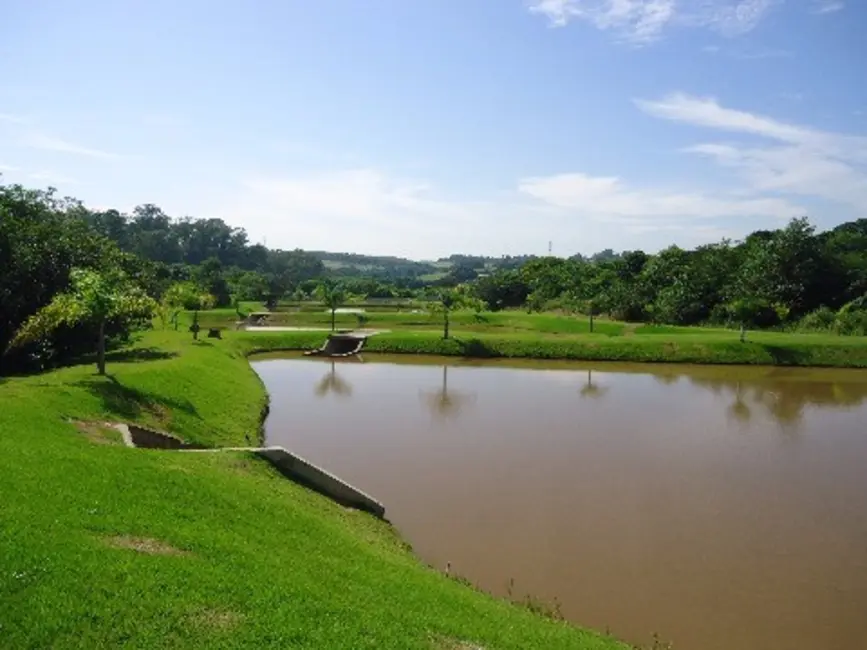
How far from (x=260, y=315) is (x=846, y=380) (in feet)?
134

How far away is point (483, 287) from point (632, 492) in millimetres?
53911

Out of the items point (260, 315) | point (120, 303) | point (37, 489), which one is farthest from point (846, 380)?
point (260, 315)

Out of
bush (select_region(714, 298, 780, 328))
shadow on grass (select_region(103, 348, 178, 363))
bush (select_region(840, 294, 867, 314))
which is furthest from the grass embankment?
bush (select_region(840, 294, 867, 314))

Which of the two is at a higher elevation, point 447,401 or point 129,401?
point 129,401

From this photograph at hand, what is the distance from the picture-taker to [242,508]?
36.8 ft

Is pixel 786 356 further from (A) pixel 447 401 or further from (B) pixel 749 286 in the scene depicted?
(A) pixel 447 401

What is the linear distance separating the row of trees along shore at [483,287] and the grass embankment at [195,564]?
8807 millimetres

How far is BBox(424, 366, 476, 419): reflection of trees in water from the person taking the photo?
24.9m

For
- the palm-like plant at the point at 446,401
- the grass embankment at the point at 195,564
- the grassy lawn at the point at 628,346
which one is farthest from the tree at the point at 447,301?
the grass embankment at the point at 195,564

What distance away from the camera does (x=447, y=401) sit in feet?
88.9

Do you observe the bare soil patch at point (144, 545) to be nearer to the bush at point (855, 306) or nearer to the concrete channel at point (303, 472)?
the concrete channel at point (303, 472)

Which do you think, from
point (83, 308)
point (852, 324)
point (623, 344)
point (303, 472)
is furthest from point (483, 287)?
point (303, 472)

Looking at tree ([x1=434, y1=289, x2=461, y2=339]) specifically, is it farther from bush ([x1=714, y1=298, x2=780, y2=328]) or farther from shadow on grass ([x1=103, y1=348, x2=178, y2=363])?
shadow on grass ([x1=103, y1=348, x2=178, y2=363])

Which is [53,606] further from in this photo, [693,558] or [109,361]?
[109,361]
